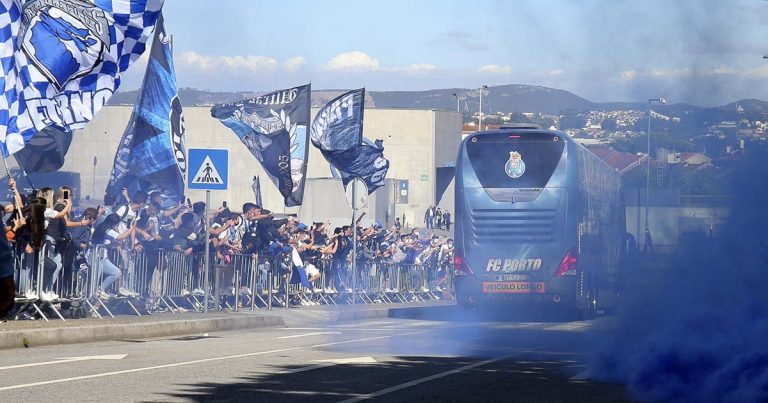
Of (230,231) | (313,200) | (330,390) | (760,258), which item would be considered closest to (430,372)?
(330,390)

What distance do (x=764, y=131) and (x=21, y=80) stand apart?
38.7 ft

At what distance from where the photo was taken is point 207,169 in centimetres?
2575

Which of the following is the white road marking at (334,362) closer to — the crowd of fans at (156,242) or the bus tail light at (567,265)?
the crowd of fans at (156,242)

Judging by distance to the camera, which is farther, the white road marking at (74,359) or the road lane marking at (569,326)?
the road lane marking at (569,326)

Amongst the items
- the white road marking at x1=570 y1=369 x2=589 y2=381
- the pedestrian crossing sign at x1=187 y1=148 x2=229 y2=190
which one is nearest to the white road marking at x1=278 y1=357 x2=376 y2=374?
the white road marking at x1=570 y1=369 x2=589 y2=381

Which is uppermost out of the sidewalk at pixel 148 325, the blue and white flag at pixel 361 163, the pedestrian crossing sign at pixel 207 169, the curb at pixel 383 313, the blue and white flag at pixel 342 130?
the blue and white flag at pixel 342 130

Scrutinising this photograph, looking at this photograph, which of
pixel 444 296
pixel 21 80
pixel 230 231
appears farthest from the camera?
pixel 444 296

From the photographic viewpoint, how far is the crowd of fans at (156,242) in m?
20.8

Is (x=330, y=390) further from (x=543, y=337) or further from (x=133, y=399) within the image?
(x=543, y=337)

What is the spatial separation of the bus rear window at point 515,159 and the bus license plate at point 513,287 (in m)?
2.06

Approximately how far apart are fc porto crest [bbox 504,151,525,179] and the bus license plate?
2258 mm

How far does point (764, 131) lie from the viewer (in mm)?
12617

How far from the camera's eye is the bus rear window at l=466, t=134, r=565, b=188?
1096 inches

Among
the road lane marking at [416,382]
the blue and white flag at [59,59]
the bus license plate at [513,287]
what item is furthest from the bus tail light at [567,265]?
the road lane marking at [416,382]
